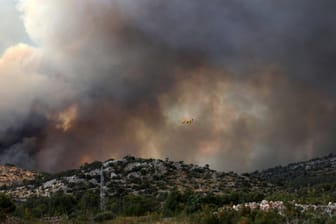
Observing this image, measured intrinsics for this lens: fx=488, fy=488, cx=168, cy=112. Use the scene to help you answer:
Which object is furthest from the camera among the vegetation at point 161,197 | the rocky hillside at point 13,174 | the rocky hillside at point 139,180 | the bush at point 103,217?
the rocky hillside at point 13,174

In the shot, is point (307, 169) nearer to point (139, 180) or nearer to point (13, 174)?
point (139, 180)

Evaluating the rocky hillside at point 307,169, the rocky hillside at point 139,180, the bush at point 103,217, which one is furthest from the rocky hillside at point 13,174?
the bush at point 103,217

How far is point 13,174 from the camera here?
440ft

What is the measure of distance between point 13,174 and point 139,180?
51682 millimetres

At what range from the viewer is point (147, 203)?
51562 mm

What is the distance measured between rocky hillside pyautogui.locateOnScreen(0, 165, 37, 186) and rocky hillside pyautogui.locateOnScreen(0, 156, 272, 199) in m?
18.5

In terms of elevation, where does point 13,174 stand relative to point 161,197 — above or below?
above

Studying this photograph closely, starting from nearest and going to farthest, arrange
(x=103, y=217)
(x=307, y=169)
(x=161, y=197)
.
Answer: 1. (x=103, y=217)
2. (x=161, y=197)
3. (x=307, y=169)

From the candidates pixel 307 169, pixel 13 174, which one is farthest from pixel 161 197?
pixel 307 169

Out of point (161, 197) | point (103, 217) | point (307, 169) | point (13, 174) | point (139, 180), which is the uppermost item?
point (307, 169)

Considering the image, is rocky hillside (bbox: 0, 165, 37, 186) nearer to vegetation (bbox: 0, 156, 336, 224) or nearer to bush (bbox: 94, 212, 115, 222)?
vegetation (bbox: 0, 156, 336, 224)

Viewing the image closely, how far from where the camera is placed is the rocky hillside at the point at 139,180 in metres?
92.1

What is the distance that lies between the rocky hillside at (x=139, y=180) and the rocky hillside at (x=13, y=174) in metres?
18.5

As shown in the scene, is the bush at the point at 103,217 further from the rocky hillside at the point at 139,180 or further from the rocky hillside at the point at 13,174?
the rocky hillside at the point at 13,174
